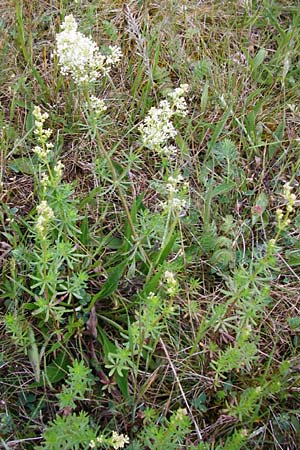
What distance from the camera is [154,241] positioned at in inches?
89.5

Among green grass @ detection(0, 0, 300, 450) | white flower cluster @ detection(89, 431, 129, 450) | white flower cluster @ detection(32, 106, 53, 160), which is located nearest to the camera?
white flower cluster @ detection(89, 431, 129, 450)

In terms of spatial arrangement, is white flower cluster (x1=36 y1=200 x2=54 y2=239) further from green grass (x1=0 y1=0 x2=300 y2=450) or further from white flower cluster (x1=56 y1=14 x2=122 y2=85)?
white flower cluster (x1=56 y1=14 x2=122 y2=85)

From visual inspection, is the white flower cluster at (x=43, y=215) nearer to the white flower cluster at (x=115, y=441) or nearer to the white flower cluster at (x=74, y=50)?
the white flower cluster at (x=74, y=50)

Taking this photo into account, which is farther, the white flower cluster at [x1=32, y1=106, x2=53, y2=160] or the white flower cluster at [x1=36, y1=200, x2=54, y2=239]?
the white flower cluster at [x1=32, y1=106, x2=53, y2=160]

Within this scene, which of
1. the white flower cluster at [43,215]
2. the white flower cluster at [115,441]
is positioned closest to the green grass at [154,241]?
the white flower cluster at [115,441]

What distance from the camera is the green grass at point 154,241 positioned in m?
1.99

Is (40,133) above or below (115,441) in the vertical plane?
above

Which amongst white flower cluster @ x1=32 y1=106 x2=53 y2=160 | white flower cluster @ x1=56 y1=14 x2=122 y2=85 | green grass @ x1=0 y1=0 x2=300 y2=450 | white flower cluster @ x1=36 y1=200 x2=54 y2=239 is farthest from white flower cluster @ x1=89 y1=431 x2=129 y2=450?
white flower cluster @ x1=56 y1=14 x2=122 y2=85

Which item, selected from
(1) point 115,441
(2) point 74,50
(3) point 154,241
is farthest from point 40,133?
(1) point 115,441

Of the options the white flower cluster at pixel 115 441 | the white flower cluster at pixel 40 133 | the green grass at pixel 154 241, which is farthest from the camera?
the green grass at pixel 154 241

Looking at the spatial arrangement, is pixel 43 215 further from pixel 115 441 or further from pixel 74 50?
pixel 115 441

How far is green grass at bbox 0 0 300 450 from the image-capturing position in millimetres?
1986

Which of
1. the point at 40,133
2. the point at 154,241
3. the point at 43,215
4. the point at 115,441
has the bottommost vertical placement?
the point at 115,441

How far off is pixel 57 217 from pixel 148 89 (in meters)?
0.86
